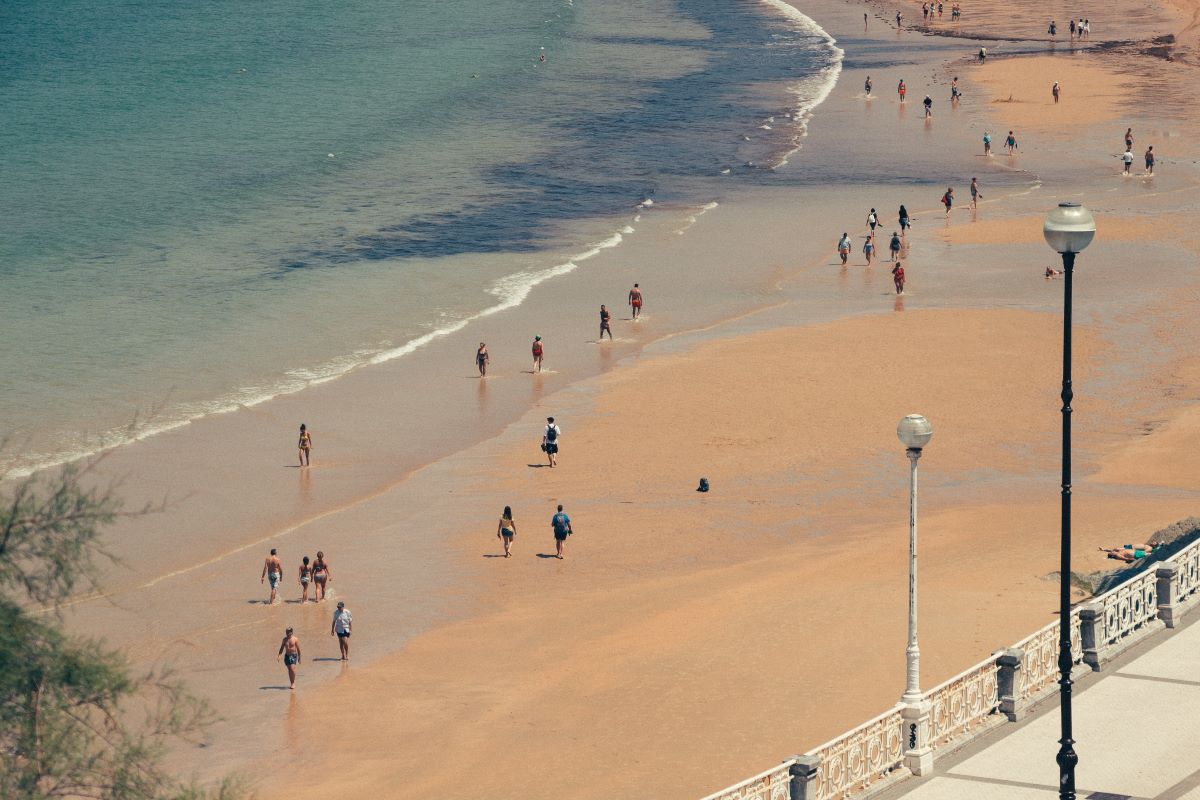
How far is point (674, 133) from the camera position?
263 feet

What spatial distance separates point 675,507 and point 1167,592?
42.3 ft

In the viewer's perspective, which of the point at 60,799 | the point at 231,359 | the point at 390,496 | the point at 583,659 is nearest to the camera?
the point at 60,799

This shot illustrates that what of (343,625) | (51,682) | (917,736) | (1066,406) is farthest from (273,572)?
(1066,406)

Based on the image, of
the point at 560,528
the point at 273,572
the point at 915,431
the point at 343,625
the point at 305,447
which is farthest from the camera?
the point at 305,447

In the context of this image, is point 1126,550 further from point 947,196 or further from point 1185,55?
point 1185,55

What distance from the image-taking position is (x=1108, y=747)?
18.5 m

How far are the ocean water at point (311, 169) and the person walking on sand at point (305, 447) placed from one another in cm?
463

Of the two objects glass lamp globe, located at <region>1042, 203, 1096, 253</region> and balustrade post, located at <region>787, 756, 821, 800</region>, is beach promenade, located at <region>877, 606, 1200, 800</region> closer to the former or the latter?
balustrade post, located at <region>787, 756, 821, 800</region>

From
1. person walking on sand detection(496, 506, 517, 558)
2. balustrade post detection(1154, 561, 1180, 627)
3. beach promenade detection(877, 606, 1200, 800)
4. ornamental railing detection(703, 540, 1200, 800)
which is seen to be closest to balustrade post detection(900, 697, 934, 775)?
ornamental railing detection(703, 540, 1200, 800)

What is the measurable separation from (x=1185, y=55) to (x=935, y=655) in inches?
2999

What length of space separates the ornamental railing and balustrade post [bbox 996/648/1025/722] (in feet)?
A: 0.03

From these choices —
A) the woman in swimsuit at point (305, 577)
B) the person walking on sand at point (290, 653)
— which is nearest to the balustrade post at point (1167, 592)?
the person walking on sand at point (290, 653)

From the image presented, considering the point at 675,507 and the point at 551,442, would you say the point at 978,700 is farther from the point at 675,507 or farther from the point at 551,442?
the point at 551,442

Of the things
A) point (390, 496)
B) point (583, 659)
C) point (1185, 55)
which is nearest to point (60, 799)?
point (583, 659)
